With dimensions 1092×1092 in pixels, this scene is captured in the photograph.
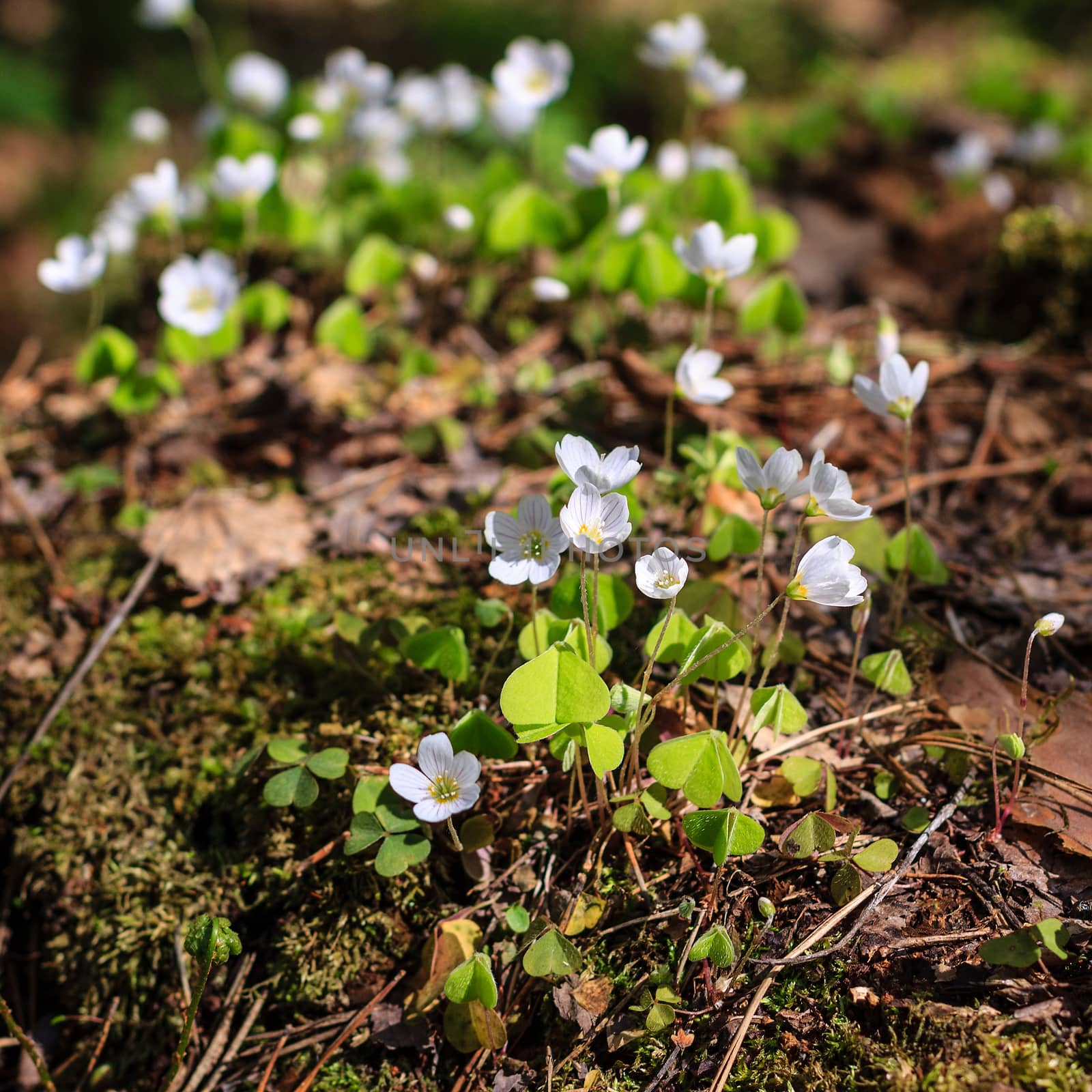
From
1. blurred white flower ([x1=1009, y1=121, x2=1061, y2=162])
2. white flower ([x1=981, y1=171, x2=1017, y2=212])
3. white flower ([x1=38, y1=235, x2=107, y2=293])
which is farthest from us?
Answer: blurred white flower ([x1=1009, y1=121, x2=1061, y2=162])

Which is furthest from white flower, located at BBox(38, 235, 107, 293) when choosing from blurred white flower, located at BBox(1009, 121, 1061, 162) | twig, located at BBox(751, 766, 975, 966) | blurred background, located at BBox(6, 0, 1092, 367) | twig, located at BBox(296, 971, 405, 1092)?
blurred white flower, located at BBox(1009, 121, 1061, 162)

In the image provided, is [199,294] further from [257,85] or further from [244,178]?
[257,85]

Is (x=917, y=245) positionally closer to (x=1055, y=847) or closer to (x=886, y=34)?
(x=1055, y=847)

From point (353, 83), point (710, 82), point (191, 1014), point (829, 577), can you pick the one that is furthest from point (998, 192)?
point (191, 1014)

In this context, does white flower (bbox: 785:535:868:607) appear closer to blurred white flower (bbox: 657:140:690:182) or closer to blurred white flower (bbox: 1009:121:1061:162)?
blurred white flower (bbox: 657:140:690:182)

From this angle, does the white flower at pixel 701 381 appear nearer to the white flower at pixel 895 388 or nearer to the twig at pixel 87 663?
the white flower at pixel 895 388

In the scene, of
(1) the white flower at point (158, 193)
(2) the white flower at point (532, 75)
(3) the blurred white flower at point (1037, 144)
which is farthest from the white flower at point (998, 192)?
(1) the white flower at point (158, 193)
